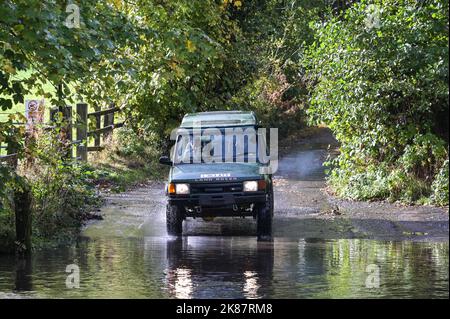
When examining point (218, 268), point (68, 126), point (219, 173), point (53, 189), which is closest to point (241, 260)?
point (218, 268)

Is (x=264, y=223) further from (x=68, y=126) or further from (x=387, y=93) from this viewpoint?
(x=387, y=93)

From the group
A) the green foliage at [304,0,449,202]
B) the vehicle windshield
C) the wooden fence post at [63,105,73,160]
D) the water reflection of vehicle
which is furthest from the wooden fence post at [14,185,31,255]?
the green foliage at [304,0,449,202]

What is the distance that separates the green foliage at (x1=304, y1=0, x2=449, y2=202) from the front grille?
459 centimetres

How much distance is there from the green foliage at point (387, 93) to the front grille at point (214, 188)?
4594 millimetres

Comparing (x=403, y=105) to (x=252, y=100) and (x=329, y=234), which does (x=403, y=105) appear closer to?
(x=329, y=234)

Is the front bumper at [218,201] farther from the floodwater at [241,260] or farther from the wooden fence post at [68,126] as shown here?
the wooden fence post at [68,126]

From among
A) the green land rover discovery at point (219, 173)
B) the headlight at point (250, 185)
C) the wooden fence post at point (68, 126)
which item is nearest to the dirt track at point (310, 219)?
the green land rover discovery at point (219, 173)

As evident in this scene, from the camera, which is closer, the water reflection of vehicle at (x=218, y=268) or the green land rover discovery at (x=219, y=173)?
the water reflection of vehicle at (x=218, y=268)

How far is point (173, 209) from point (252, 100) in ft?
52.1

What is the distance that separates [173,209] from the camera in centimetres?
1493

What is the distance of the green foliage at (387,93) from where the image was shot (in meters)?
17.3

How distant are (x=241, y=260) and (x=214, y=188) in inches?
86.4

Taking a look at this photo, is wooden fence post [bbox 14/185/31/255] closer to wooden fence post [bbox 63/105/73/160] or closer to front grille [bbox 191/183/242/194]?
wooden fence post [bbox 63/105/73/160]

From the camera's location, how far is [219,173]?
48.1ft
